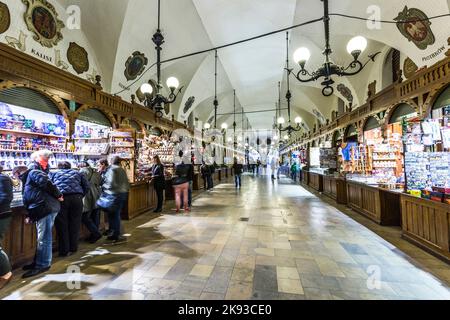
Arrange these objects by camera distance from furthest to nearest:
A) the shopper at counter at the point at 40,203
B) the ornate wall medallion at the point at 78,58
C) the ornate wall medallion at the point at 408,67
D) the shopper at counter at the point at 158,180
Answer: the shopper at counter at the point at 158,180
the ornate wall medallion at the point at 408,67
the ornate wall medallion at the point at 78,58
the shopper at counter at the point at 40,203

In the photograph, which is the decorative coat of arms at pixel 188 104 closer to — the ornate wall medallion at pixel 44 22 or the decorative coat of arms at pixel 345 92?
the ornate wall medallion at pixel 44 22

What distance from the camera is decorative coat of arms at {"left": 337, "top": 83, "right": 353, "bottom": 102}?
8.08m

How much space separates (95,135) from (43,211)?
124 inches

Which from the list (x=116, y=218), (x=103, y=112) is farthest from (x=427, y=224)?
(x=103, y=112)

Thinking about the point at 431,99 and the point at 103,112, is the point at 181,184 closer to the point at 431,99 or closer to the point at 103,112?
the point at 103,112

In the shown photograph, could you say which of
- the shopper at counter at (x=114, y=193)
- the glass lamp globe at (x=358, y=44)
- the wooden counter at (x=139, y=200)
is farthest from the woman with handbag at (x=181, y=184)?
the glass lamp globe at (x=358, y=44)

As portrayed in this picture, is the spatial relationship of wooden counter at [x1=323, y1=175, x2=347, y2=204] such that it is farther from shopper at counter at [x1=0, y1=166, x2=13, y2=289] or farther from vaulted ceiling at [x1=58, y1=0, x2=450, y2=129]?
shopper at counter at [x1=0, y1=166, x2=13, y2=289]

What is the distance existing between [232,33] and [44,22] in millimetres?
5309

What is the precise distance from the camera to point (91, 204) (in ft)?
11.5

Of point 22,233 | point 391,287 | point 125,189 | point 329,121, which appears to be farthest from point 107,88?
point 329,121

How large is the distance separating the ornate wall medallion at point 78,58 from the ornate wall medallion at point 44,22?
33 centimetres

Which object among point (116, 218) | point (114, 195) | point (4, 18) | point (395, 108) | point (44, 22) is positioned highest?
point (44, 22)

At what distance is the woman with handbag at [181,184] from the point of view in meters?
5.62

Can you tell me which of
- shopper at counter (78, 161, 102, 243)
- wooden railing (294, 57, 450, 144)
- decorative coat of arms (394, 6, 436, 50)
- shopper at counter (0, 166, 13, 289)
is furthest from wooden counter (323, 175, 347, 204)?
shopper at counter (0, 166, 13, 289)
